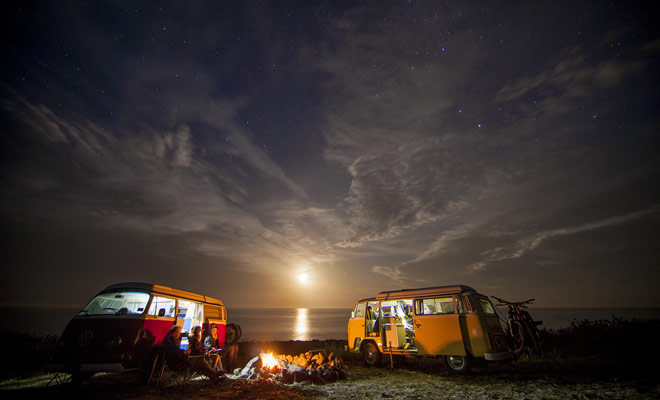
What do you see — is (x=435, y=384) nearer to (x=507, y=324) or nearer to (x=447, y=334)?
(x=447, y=334)

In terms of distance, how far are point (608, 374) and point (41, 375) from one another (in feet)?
60.2

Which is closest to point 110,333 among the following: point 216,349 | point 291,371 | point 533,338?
point 216,349

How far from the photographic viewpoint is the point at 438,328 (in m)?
10.2

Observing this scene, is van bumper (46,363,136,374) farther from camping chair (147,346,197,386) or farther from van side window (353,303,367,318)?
van side window (353,303,367,318)

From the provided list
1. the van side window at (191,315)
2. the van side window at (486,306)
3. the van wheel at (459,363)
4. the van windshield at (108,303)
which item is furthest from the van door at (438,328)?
the van windshield at (108,303)

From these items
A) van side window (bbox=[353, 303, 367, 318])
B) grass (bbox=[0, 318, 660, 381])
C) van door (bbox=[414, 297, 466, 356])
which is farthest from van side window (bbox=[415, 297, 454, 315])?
van side window (bbox=[353, 303, 367, 318])

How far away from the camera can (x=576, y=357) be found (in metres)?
11.9

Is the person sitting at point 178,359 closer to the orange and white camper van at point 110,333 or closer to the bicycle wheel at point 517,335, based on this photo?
the orange and white camper van at point 110,333

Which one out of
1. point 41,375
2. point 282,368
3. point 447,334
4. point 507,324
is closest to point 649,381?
point 507,324

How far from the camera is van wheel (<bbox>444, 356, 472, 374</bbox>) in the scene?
9516 mm

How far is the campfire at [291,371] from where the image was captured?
885cm

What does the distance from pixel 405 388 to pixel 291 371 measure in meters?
3.62

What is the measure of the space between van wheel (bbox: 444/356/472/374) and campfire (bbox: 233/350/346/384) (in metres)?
3.75

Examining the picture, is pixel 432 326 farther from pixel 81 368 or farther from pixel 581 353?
pixel 81 368
